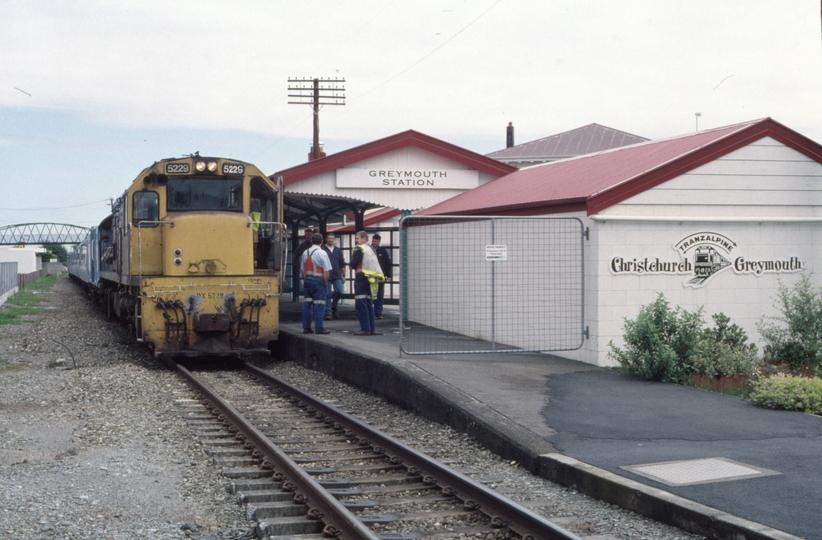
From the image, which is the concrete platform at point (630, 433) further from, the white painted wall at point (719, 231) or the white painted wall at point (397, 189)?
the white painted wall at point (397, 189)

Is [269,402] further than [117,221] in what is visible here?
No

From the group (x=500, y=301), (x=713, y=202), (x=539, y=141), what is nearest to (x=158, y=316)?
(x=500, y=301)

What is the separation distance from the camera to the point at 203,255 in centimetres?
1409

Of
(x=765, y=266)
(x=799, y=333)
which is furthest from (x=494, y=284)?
(x=799, y=333)

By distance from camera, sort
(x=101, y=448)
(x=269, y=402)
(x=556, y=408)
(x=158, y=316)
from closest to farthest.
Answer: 1. (x=101, y=448)
2. (x=556, y=408)
3. (x=269, y=402)
4. (x=158, y=316)

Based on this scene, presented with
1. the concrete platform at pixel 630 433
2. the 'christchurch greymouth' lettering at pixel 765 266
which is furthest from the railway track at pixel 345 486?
the 'christchurch greymouth' lettering at pixel 765 266

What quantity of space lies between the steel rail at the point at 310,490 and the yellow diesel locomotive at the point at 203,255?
495 cm

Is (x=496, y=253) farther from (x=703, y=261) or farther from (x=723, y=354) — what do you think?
(x=723, y=354)

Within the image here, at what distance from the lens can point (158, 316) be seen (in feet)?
45.4

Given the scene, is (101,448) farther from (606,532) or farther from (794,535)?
(794,535)

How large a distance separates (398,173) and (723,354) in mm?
9556

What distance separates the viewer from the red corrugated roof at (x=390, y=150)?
18.3 metres

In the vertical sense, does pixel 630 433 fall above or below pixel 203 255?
below

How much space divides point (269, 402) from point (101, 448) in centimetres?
318
